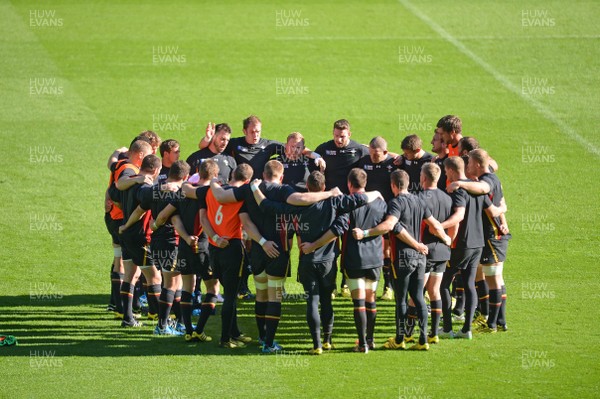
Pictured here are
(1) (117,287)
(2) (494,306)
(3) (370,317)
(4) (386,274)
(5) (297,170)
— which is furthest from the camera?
(4) (386,274)

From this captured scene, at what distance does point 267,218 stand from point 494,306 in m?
3.14

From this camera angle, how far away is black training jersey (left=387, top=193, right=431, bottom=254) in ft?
37.5

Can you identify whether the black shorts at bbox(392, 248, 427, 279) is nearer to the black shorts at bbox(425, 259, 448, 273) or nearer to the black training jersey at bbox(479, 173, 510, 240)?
the black shorts at bbox(425, 259, 448, 273)

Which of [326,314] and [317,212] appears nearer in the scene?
[317,212]

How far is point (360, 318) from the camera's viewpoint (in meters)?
11.4

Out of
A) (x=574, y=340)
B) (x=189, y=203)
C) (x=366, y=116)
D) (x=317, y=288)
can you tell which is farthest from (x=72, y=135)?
(x=574, y=340)

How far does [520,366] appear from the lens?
1119cm
